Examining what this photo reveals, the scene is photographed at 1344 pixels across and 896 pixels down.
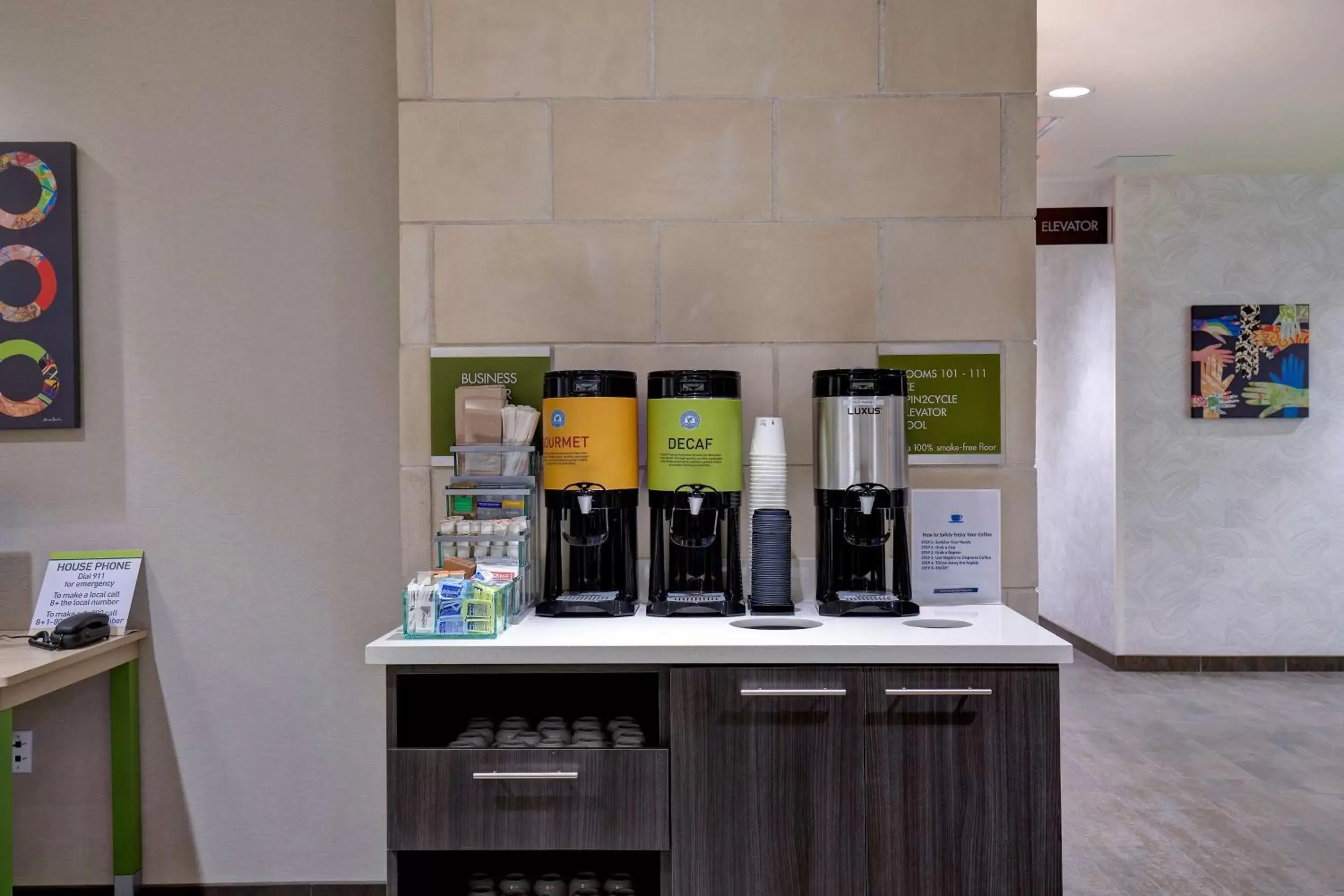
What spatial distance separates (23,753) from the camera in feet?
8.54

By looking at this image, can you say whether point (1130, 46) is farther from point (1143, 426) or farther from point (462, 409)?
point (462, 409)

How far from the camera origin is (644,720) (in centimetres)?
206

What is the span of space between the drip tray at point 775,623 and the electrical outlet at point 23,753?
6.32ft

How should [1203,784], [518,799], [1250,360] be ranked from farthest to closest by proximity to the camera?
[1250,360], [1203,784], [518,799]

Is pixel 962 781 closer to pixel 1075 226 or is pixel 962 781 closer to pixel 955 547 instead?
pixel 955 547

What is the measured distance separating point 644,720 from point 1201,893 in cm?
194

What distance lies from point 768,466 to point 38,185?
1.99m

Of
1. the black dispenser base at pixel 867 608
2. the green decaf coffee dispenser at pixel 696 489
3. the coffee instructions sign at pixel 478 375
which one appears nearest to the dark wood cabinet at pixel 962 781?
the black dispenser base at pixel 867 608

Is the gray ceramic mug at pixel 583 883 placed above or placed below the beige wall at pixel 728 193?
below

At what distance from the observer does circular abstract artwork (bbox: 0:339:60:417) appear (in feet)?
8.41

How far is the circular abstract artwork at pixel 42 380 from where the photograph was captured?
256cm

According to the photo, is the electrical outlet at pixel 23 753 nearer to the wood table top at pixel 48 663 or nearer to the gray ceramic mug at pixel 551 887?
the wood table top at pixel 48 663

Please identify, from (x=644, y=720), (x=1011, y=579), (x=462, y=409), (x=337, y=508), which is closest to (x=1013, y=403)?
(x=1011, y=579)

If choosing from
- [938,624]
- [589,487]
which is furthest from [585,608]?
[938,624]
